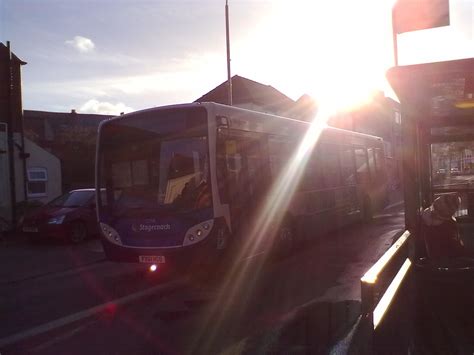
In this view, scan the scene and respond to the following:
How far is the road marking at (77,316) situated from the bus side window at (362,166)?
8107 mm

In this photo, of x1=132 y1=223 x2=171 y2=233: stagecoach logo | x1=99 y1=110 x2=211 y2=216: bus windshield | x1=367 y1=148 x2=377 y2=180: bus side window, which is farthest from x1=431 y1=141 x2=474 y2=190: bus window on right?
x1=367 y1=148 x2=377 y2=180: bus side window

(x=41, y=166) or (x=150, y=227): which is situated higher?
(x=41, y=166)

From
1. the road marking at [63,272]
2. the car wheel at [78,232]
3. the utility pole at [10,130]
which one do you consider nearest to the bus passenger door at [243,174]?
the road marking at [63,272]

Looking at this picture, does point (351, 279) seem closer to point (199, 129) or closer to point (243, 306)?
point (243, 306)

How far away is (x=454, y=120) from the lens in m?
5.82

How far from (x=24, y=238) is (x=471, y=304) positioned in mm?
13369

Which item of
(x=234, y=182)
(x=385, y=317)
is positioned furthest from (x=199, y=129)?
(x=385, y=317)

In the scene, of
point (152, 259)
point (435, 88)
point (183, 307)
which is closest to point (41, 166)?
point (152, 259)

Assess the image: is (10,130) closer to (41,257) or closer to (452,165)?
(41,257)

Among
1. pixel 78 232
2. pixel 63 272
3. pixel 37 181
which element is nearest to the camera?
pixel 63 272

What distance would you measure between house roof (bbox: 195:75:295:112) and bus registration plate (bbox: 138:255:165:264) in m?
32.3

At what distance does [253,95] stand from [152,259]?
33.9 meters

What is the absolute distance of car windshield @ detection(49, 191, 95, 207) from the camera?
1443cm

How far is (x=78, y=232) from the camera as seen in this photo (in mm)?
13906
